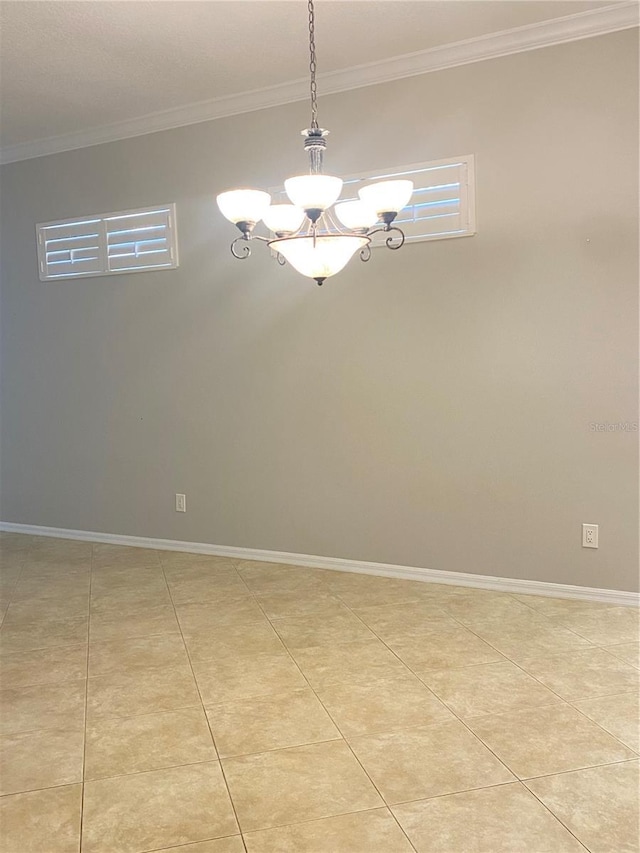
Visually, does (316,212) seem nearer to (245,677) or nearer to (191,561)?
(245,677)

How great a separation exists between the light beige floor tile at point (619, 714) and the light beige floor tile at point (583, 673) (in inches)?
1.8

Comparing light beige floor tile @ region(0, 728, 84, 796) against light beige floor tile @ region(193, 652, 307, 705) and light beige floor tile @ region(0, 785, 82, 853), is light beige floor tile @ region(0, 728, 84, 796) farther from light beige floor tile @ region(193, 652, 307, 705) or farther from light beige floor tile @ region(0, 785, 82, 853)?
light beige floor tile @ region(193, 652, 307, 705)

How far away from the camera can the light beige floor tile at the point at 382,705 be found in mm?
2570

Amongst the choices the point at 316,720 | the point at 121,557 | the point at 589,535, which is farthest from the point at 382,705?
the point at 121,557

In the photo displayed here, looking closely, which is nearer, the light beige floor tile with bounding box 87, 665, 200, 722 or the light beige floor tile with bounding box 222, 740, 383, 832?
the light beige floor tile with bounding box 222, 740, 383, 832

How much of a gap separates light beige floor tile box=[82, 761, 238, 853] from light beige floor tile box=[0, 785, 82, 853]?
0.12 ft

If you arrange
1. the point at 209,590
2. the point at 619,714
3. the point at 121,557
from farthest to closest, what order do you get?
the point at 121,557, the point at 209,590, the point at 619,714

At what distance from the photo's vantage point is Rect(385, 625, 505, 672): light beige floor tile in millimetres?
3047

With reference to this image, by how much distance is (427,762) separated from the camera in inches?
91.4

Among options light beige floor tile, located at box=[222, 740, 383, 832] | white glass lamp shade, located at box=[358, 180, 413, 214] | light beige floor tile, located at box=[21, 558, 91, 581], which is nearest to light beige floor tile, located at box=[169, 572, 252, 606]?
light beige floor tile, located at box=[21, 558, 91, 581]

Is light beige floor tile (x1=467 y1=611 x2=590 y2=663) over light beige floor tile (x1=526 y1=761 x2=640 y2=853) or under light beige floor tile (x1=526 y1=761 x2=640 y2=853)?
over

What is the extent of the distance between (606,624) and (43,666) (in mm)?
2421

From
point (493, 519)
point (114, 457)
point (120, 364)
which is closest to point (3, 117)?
point (120, 364)

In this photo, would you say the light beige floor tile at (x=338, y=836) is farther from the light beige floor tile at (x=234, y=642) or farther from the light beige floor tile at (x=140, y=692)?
the light beige floor tile at (x=234, y=642)
